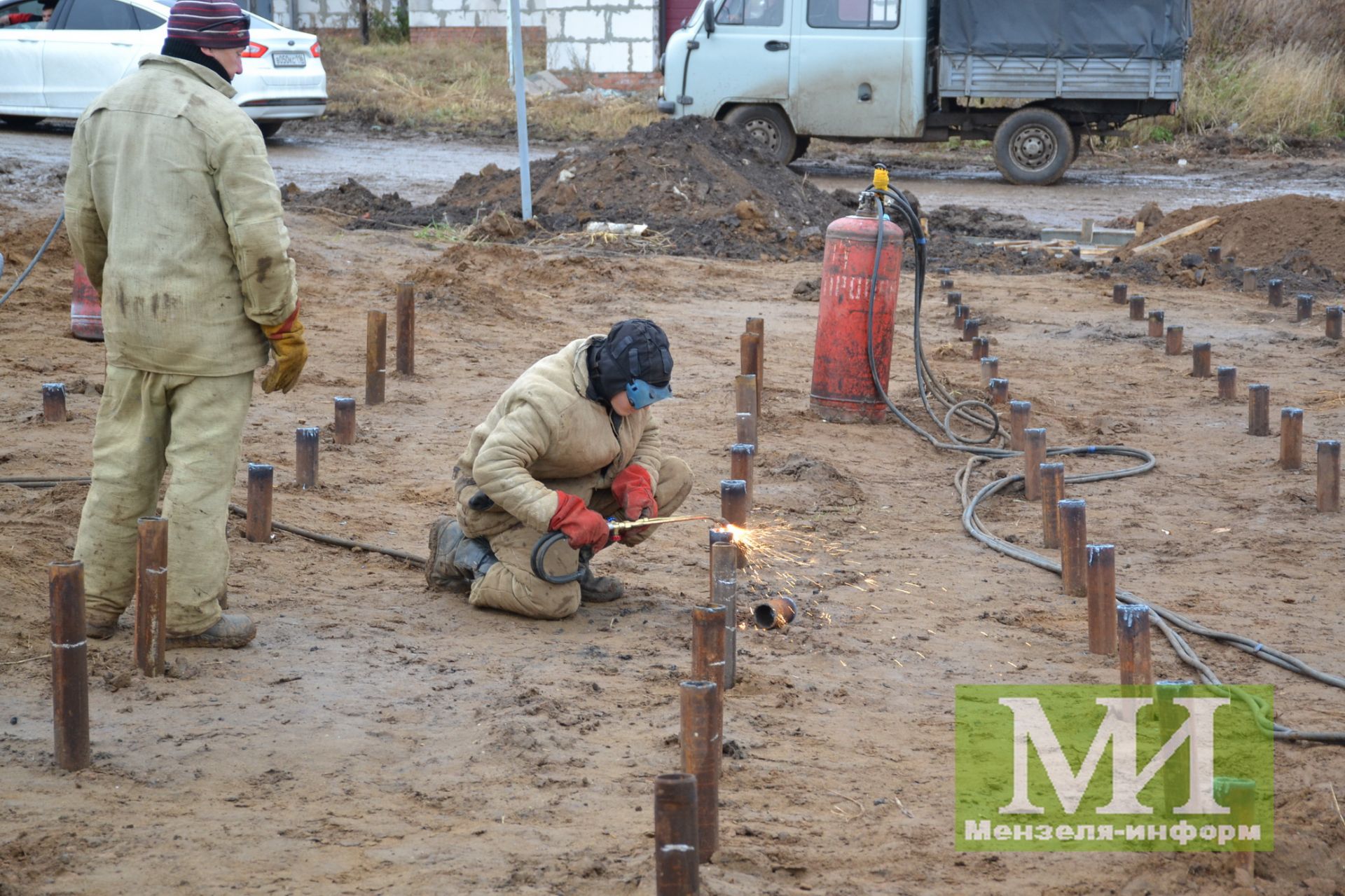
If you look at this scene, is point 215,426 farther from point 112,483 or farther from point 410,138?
point 410,138

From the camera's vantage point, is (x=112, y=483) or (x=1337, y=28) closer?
(x=112, y=483)

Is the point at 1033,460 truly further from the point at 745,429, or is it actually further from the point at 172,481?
the point at 172,481

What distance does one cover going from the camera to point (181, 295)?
4.18m

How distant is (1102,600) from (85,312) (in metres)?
6.57

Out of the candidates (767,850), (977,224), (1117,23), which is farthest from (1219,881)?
(1117,23)

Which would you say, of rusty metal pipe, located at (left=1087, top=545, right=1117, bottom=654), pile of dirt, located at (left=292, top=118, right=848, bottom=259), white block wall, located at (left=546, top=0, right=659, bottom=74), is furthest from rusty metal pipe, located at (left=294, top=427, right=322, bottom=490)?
white block wall, located at (left=546, top=0, right=659, bottom=74)

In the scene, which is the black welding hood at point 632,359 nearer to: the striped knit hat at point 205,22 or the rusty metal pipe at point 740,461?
the rusty metal pipe at point 740,461

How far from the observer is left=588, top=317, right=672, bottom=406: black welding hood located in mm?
4527

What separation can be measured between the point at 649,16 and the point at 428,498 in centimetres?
1899

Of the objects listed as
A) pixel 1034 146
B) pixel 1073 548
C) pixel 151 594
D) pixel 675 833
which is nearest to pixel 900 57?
pixel 1034 146

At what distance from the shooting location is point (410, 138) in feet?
70.2

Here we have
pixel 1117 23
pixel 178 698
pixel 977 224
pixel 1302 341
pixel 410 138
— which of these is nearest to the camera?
pixel 178 698

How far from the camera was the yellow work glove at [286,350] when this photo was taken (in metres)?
4.34

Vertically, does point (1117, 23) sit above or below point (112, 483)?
above
